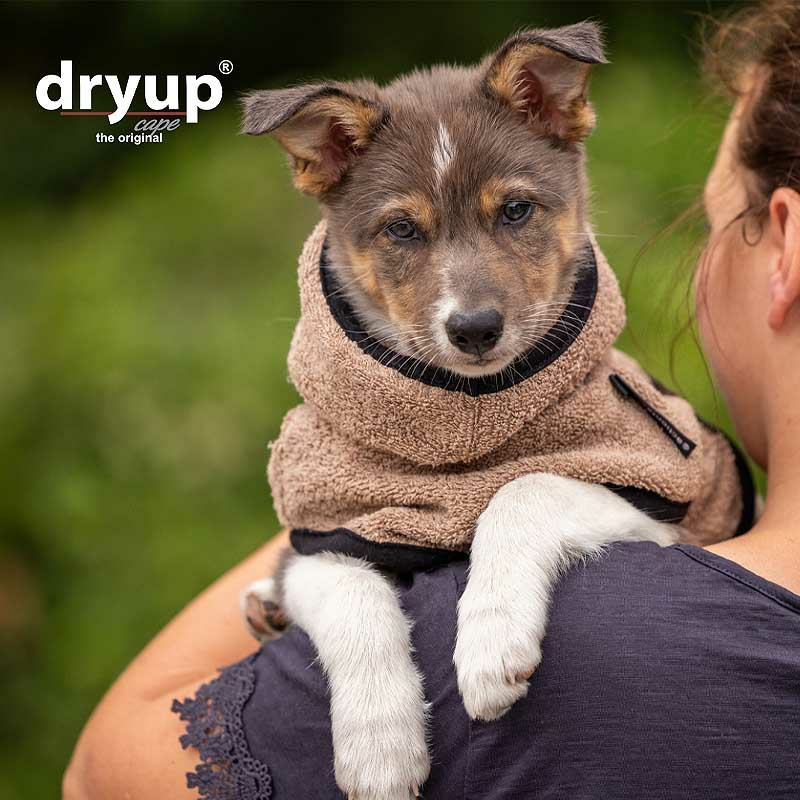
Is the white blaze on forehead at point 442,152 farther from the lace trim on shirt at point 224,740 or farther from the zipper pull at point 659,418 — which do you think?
the lace trim on shirt at point 224,740

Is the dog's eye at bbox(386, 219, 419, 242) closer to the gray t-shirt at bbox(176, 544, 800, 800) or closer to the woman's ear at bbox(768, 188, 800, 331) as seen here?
the woman's ear at bbox(768, 188, 800, 331)

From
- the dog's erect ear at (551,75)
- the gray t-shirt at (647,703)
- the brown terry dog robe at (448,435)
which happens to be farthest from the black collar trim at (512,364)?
the gray t-shirt at (647,703)

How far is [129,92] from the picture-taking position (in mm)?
5562

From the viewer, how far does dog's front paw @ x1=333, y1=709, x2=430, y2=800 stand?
213cm

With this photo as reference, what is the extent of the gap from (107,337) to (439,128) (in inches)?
172

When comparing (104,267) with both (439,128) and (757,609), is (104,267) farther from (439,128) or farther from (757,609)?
(757,609)

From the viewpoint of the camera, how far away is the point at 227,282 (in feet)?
23.5

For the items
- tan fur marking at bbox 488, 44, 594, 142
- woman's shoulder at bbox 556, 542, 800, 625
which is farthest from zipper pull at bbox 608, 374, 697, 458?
tan fur marking at bbox 488, 44, 594, 142

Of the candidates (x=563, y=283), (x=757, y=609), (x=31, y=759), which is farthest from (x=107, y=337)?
(x=757, y=609)

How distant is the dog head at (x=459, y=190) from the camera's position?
2.60 meters

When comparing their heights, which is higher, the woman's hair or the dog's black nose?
the woman's hair

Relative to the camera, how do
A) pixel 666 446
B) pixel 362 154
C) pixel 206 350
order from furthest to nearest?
pixel 206 350 < pixel 362 154 < pixel 666 446

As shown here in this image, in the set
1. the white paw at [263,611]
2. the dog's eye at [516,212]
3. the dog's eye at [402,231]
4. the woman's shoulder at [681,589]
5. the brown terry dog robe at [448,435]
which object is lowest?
the white paw at [263,611]

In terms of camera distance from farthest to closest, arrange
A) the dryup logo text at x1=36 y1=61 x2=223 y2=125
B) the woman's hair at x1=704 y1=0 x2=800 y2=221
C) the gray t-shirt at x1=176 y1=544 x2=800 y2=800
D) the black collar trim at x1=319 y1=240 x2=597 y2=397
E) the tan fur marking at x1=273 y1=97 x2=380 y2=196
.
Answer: the dryup logo text at x1=36 y1=61 x2=223 y2=125, the tan fur marking at x1=273 y1=97 x2=380 y2=196, the black collar trim at x1=319 y1=240 x2=597 y2=397, the woman's hair at x1=704 y1=0 x2=800 y2=221, the gray t-shirt at x1=176 y1=544 x2=800 y2=800
